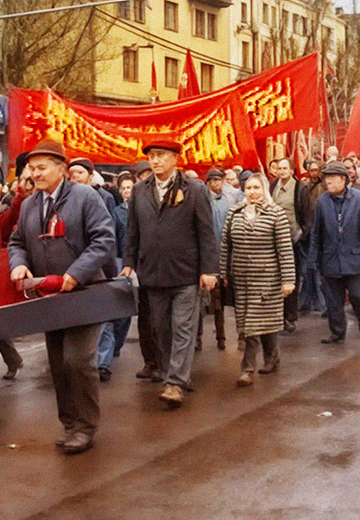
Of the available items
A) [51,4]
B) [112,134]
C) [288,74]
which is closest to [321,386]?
[112,134]

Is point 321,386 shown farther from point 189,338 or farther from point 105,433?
point 105,433

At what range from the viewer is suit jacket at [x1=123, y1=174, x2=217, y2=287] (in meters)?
8.27

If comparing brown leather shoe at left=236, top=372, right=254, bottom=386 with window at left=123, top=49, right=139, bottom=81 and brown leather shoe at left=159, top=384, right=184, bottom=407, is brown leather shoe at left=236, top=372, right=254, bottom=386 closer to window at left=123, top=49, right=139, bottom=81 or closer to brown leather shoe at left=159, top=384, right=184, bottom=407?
brown leather shoe at left=159, top=384, right=184, bottom=407

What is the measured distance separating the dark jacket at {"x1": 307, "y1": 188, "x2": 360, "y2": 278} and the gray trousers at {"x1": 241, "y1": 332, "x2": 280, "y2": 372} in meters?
1.92

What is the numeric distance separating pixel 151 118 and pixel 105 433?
18.7 feet

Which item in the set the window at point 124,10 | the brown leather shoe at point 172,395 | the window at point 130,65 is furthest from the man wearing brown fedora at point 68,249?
the window at point 130,65

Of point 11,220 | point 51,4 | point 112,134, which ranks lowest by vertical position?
point 11,220

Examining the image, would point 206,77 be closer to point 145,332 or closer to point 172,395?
point 145,332

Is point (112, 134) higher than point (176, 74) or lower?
lower

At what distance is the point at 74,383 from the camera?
22.6 ft

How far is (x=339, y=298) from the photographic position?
11336 millimetres

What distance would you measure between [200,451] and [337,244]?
4.90 m

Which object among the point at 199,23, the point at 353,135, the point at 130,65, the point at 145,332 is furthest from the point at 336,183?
the point at 199,23

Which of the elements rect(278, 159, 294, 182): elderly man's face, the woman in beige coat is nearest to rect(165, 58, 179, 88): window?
rect(278, 159, 294, 182): elderly man's face
